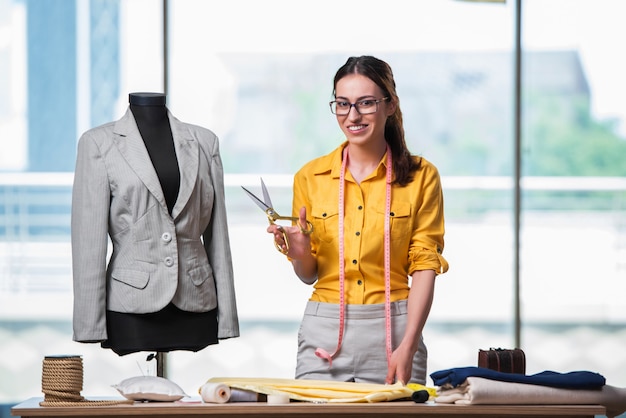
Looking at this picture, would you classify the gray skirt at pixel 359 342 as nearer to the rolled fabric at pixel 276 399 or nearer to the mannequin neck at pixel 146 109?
the rolled fabric at pixel 276 399

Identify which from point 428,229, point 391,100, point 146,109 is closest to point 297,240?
point 428,229

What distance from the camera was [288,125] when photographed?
17.6 feet

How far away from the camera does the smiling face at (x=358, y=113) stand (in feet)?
10.5

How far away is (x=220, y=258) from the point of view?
3305 mm

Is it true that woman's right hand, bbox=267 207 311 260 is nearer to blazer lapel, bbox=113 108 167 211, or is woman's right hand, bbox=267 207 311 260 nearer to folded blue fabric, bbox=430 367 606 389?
blazer lapel, bbox=113 108 167 211

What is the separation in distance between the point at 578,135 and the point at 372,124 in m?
2.48

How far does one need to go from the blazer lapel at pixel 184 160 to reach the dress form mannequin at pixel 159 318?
0.02 m

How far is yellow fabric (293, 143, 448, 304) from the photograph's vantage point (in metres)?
3.22

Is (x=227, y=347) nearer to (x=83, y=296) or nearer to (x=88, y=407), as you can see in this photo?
(x=83, y=296)

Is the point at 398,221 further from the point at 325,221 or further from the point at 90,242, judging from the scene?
the point at 90,242

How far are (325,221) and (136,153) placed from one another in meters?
0.60

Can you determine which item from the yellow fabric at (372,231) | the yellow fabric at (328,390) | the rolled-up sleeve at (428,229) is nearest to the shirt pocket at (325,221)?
the yellow fabric at (372,231)

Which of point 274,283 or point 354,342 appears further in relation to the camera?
point 274,283

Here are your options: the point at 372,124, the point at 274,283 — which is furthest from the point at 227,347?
the point at 372,124
